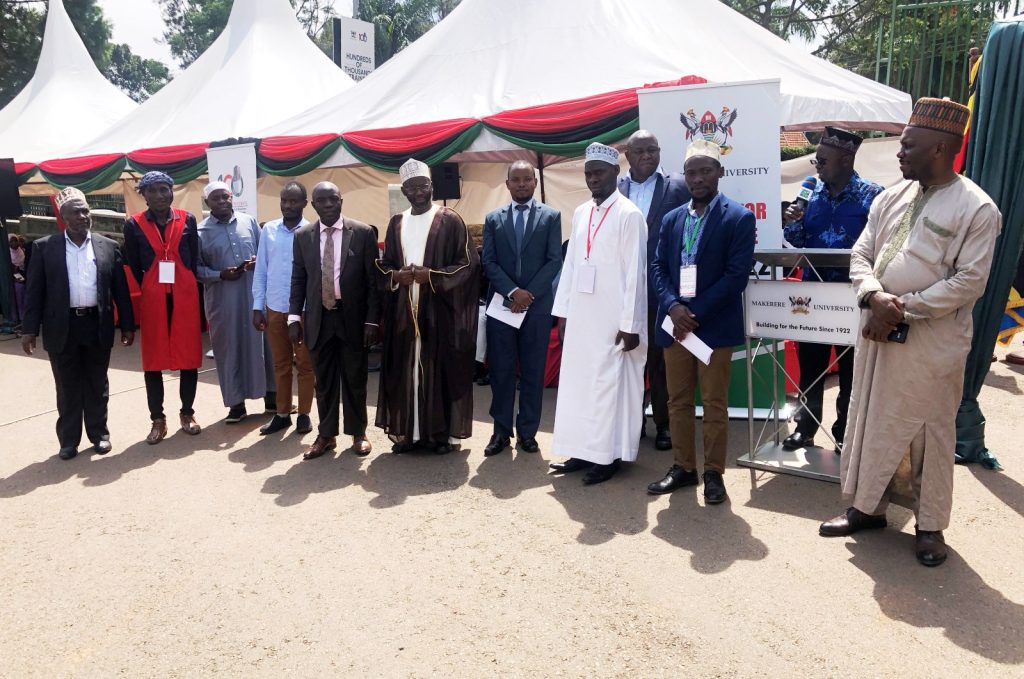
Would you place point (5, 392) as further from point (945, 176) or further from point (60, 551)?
point (945, 176)

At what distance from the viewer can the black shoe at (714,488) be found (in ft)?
13.1

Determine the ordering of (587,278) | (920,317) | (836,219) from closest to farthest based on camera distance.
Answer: (920,317) < (587,278) < (836,219)

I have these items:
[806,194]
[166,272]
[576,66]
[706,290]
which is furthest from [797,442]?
[576,66]

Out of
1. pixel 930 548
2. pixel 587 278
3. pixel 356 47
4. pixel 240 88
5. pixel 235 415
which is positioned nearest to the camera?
pixel 930 548

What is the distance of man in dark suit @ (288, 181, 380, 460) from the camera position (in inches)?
192

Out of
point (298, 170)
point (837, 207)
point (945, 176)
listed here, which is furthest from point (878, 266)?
point (298, 170)

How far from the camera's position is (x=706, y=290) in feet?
12.8

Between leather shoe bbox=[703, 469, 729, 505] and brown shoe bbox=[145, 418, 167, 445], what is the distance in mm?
3796

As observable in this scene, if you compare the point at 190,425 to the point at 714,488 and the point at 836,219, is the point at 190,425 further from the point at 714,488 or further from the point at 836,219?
the point at 836,219

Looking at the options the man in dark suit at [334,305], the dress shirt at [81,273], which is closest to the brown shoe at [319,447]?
the man in dark suit at [334,305]

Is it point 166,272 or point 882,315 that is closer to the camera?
point 882,315

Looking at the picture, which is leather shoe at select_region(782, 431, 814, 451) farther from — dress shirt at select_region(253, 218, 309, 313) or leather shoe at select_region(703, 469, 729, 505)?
dress shirt at select_region(253, 218, 309, 313)

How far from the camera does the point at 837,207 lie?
4441mm

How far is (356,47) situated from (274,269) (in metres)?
13.5
